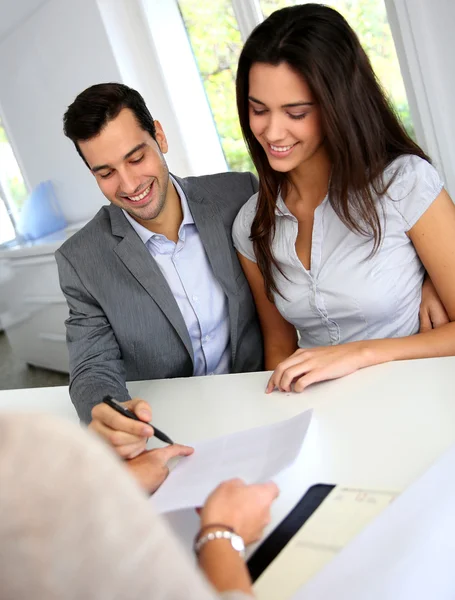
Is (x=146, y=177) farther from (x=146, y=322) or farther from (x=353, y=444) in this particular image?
(x=353, y=444)

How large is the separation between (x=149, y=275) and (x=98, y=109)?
0.44 m

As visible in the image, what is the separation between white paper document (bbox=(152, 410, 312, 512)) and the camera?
1022mm

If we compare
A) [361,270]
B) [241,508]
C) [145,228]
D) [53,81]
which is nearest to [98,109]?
[145,228]

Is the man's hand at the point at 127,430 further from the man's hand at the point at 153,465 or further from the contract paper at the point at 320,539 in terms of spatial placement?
the contract paper at the point at 320,539

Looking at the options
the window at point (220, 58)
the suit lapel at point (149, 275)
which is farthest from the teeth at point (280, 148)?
the window at point (220, 58)

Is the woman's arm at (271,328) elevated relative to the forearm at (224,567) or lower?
lower

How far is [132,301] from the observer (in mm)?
1791

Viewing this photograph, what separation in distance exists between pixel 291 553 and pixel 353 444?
0.87 ft

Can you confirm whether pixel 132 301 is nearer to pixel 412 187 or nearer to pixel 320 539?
pixel 412 187

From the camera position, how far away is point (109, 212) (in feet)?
6.25

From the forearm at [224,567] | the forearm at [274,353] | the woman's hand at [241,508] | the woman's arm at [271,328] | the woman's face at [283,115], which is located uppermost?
the woman's face at [283,115]

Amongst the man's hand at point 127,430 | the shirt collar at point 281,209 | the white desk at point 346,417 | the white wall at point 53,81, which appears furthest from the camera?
the white wall at point 53,81

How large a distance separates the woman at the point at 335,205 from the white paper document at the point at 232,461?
180 mm

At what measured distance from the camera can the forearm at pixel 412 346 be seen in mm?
1375
